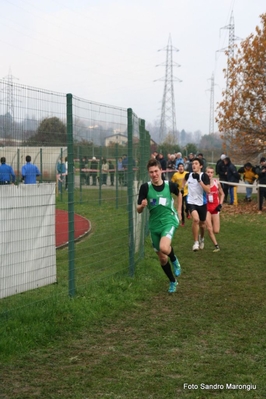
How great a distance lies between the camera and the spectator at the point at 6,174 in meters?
7.11

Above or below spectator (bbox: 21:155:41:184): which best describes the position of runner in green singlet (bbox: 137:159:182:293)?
below

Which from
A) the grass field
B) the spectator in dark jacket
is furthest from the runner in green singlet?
the spectator in dark jacket

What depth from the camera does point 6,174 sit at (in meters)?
7.38

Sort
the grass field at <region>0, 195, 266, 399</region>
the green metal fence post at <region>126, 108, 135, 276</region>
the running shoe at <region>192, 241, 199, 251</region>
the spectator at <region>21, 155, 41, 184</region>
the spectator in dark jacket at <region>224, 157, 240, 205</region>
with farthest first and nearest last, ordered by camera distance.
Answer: the spectator in dark jacket at <region>224, 157, 240, 205</region>, the running shoe at <region>192, 241, 199, 251</region>, the green metal fence post at <region>126, 108, 135, 276</region>, the spectator at <region>21, 155, 41, 184</region>, the grass field at <region>0, 195, 266, 399</region>

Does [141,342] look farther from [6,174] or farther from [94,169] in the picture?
[94,169]

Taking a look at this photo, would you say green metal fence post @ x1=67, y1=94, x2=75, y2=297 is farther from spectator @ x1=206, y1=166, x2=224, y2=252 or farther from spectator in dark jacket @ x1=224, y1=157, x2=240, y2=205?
spectator in dark jacket @ x1=224, y1=157, x2=240, y2=205

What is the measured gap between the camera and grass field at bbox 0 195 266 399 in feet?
19.1

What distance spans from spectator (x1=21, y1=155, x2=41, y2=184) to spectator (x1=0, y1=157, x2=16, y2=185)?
0.90ft

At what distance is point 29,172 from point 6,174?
30.4 inches

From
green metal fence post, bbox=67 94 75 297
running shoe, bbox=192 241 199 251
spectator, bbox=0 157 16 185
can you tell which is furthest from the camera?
running shoe, bbox=192 241 199 251

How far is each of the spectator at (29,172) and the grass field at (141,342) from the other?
1.49 m

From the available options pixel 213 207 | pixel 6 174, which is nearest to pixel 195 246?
pixel 213 207

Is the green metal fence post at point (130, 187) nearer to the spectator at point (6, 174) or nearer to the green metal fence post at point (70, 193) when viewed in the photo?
the green metal fence post at point (70, 193)

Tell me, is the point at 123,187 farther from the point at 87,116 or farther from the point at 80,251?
the point at 87,116
